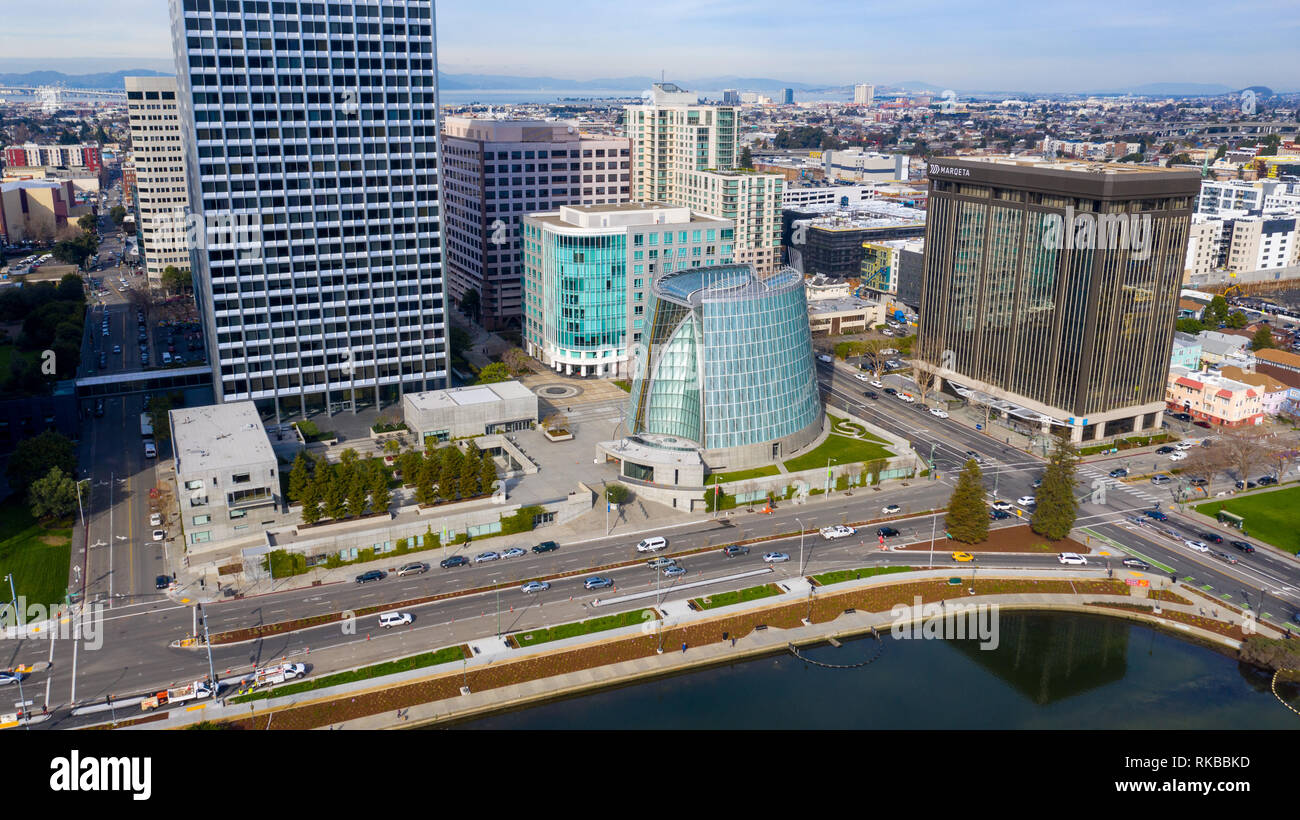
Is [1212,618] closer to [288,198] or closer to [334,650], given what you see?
[334,650]

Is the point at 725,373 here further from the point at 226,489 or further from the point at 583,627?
the point at 226,489

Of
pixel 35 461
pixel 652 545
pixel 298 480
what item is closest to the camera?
pixel 652 545

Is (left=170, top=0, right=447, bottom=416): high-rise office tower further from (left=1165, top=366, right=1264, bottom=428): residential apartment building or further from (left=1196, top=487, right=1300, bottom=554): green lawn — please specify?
(left=1165, top=366, right=1264, bottom=428): residential apartment building

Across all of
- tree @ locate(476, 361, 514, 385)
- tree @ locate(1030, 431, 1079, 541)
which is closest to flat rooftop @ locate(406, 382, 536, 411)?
tree @ locate(476, 361, 514, 385)

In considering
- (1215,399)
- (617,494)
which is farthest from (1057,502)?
(1215,399)
